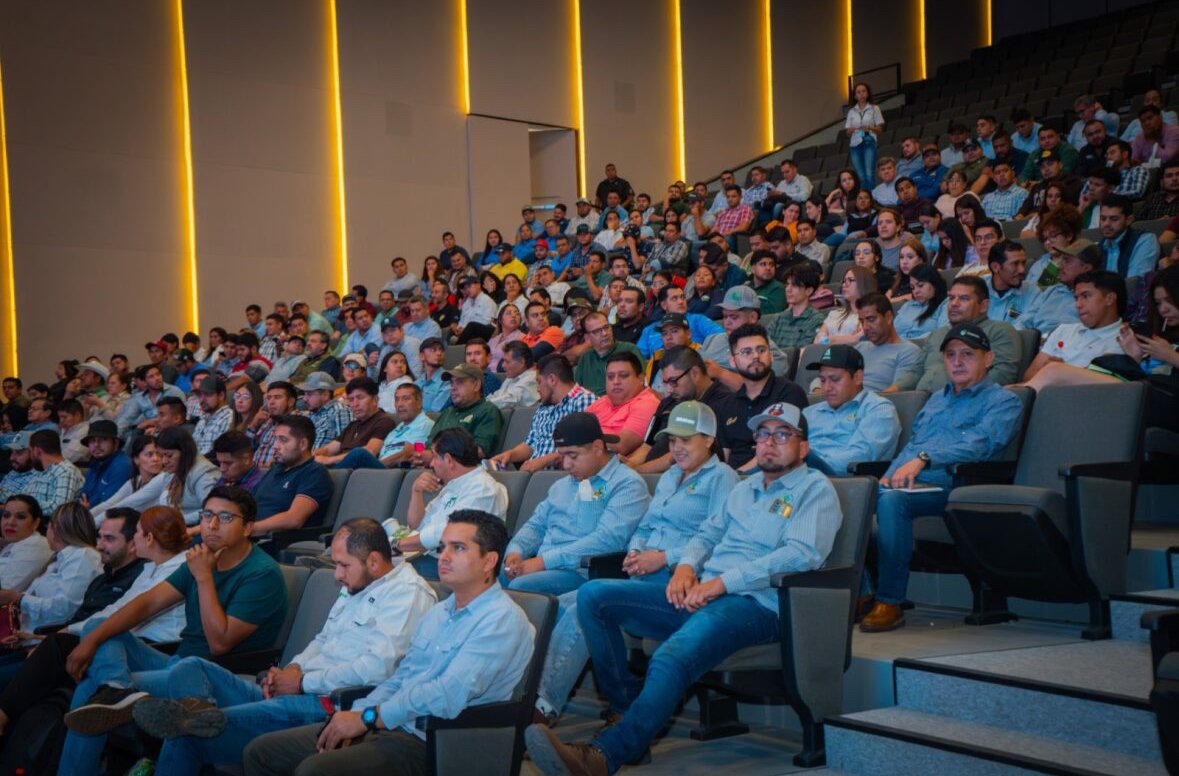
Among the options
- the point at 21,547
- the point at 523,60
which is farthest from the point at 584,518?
the point at 523,60

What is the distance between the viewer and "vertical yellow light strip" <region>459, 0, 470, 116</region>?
1319cm

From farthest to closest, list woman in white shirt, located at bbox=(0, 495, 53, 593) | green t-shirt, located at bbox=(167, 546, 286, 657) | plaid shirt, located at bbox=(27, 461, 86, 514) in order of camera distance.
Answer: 1. plaid shirt, located at bbox=(27, 461, 86, 514)
2. woman in white shirt, located at bbox=(0, 495, 53, 593)
3. green t-shirt, located at bbox=(167, 546, 286, 657)

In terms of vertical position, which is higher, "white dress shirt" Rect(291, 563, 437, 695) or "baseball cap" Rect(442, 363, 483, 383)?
"baseball cap" Rect(442, 363, 483, 383)

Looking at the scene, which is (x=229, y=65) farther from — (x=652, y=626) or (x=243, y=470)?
(x=652, y=626)

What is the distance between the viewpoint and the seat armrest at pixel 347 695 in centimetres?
292

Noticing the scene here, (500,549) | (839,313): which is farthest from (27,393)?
(500,549)

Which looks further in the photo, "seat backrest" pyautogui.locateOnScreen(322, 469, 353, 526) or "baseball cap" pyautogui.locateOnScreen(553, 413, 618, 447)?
"seat backrest" pyautogui.locateOnScreen(322, 469, 353, 526)

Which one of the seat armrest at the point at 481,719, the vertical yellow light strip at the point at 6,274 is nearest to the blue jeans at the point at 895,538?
the seat armrest at the point at 481,719

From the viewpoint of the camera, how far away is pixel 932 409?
4012 millimetres

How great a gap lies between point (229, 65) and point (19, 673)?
9147 millimetres

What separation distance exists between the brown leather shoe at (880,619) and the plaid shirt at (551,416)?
204cm

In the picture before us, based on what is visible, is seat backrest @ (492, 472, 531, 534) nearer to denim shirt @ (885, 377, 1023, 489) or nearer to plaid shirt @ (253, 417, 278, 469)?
denim shirt @ (885, 377, 1023, 489)

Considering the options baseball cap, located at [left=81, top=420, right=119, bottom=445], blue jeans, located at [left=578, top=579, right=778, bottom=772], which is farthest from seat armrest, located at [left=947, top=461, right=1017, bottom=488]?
baseball cap, located at [left=81, top=420, right=119, bottom=445]

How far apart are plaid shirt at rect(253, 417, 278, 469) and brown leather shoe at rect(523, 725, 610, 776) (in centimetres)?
376
